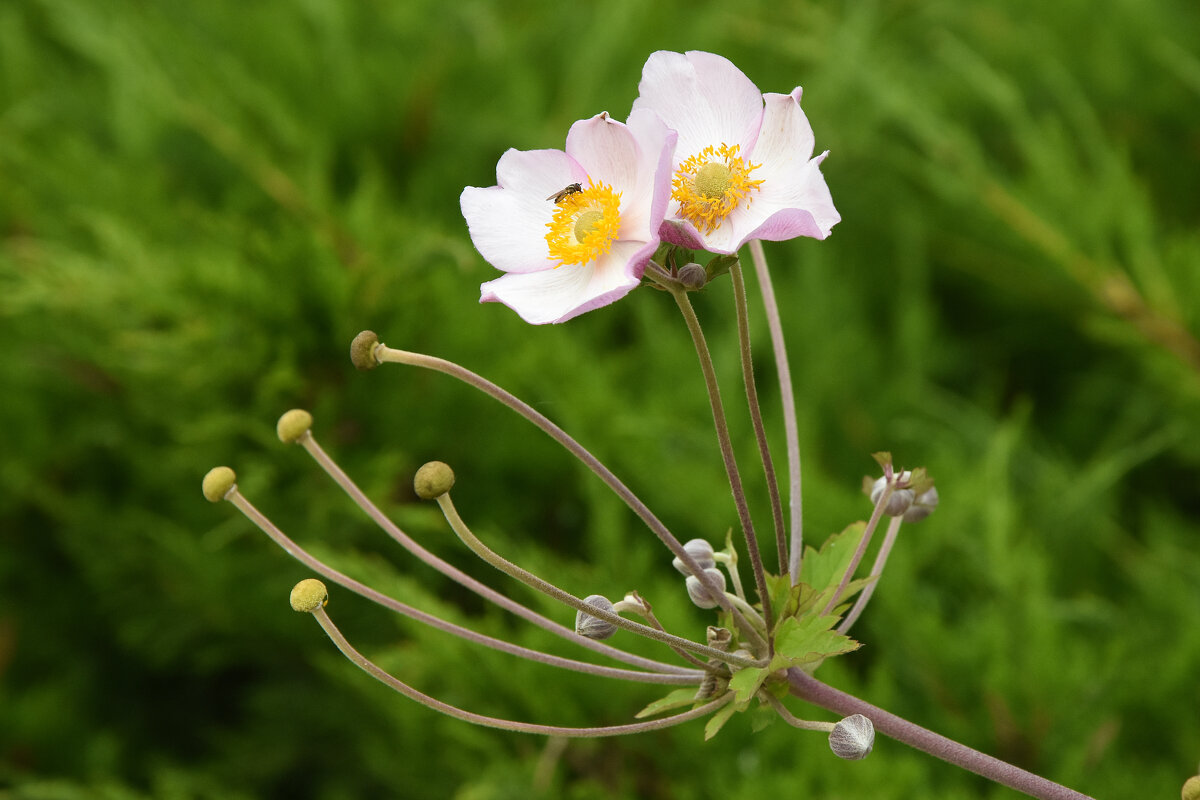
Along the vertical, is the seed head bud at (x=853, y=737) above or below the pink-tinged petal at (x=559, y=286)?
below

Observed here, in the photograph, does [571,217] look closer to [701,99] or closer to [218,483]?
[701,99]

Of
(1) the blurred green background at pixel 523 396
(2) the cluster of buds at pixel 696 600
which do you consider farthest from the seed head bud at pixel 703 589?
(1) the blurred green background at pixel 523 396

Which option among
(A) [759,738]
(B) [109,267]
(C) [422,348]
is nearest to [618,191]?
(A) [759,738]

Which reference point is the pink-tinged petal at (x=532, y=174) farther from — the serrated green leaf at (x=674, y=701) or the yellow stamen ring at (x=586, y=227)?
the serrated green leaf at (x=674, y=701)

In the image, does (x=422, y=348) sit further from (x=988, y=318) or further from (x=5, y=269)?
(x=988, y=318)

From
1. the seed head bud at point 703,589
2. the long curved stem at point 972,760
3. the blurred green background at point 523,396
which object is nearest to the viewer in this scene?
the long curved stem at point 972,760

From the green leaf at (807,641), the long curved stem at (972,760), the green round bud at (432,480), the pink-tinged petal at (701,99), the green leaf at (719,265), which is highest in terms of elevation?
the pink-tinged petal at (701,99)

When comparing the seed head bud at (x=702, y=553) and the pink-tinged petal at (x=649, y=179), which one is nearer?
the pink-tinged petal at (x=649, y=179)

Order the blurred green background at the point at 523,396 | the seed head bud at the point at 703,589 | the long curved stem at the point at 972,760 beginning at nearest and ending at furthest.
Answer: the long curved stem at the point at 972,760
the seed head bud at the point at 703,589
the blurred green background at the point at 523,396

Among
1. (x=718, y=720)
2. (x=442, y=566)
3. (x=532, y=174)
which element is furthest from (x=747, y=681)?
(x=532, y=174)

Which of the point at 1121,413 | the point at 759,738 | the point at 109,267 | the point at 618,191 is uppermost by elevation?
the point at 109,267
